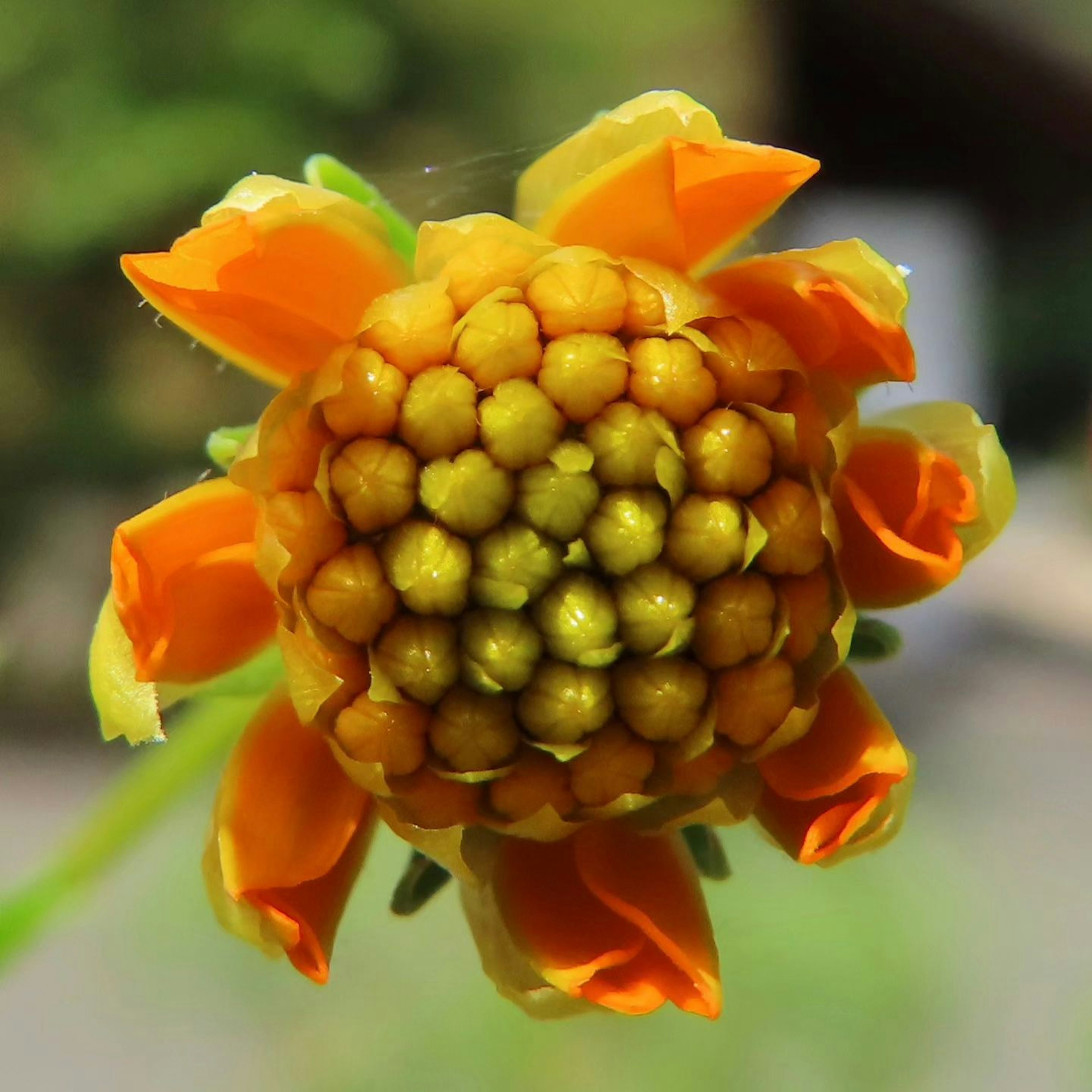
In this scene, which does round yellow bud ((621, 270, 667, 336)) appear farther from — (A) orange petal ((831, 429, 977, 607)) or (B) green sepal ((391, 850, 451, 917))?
(B) green sepal ((391, 850, 451, 917))

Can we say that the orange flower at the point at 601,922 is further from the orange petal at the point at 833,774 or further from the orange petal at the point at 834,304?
the orange petal at the point at 834,304

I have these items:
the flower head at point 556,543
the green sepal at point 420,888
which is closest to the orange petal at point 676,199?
the flower head at point 556,543

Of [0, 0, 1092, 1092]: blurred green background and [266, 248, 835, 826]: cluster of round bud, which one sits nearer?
[266, 248, 835, 826]: cluster of round bud

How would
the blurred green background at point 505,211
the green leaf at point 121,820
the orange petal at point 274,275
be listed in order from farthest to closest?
1. the blurred green background at point 505,211
2. the green leaf at point 121,820
3. the orange petal at point 274,275

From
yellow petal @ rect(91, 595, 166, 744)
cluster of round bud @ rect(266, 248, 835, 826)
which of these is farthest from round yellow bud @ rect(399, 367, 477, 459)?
yellow petal @ rect(91, 595, 166, 744)

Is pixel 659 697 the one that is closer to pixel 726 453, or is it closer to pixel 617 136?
pixel 726 453

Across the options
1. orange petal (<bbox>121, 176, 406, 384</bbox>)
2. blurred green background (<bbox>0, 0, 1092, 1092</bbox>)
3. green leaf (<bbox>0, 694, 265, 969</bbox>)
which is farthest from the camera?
blurred green background (<bbox>0, 0, 1092, 1092</bbox>)

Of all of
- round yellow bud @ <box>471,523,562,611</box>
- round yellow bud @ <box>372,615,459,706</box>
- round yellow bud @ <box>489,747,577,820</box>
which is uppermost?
round yellow bud @ <box>471,523,562,611</box>
